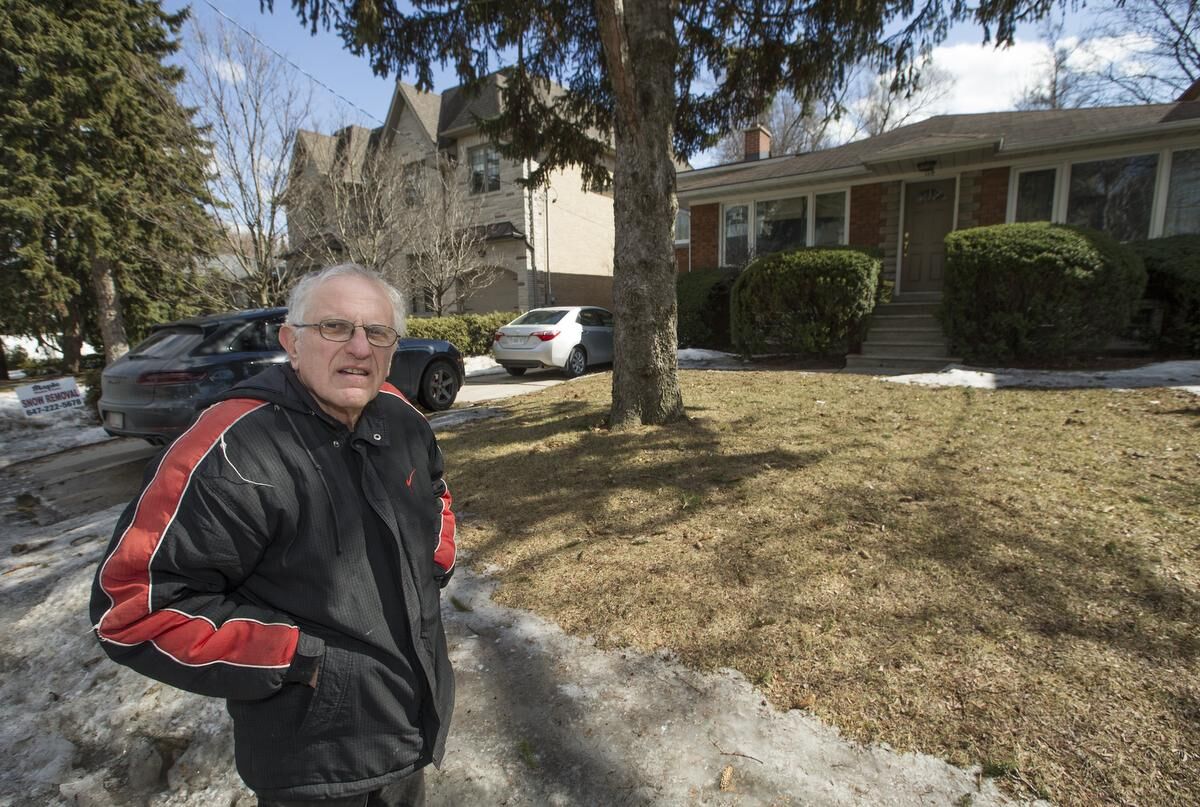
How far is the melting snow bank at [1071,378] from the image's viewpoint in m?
7.26

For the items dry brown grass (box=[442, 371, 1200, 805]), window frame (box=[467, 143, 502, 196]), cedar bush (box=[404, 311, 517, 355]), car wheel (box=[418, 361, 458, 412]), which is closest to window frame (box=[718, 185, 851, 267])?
cedar bush (box=[404, 311, 517, 355])

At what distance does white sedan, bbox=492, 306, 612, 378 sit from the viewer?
1154 centimetres

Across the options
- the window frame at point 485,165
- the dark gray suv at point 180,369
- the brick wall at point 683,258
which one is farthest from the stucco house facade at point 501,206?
the dark gray suv at point 180,369

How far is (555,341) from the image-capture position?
37.7 feet

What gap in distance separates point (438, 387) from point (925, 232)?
10930mm

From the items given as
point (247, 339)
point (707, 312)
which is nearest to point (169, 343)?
point (247, 339)

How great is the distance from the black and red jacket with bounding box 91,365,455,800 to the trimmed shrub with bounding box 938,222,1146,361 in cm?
983

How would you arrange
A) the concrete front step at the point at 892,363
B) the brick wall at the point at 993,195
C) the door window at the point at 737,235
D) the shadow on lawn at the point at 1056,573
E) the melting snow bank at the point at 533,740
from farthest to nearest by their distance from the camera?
1. the door window at the point at 737,235
2. the brick wall at the point at 993,195
3. the concrete front step at the point at 892,363
4. the shadow on lawn at the point at 1056,573
5. the melting snow bank at the point at 533,740

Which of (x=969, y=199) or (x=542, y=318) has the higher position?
(x=969, y=199)

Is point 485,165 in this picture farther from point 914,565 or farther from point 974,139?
point 914,565

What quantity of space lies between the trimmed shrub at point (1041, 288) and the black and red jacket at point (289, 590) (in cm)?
983

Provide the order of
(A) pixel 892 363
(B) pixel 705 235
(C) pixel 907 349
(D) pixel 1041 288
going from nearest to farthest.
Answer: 1. (D) pixel 1041 288
2. (A) pixel 892 363
3. (C) pixel 907 349
4. (B) pixel 705 235

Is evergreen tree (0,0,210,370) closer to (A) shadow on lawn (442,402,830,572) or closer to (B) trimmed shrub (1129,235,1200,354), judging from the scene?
(A) shadow on lawn (442,402,830,572)

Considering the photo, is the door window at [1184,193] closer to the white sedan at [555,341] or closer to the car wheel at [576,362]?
the white sedan at [555,341]
